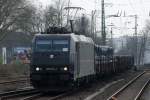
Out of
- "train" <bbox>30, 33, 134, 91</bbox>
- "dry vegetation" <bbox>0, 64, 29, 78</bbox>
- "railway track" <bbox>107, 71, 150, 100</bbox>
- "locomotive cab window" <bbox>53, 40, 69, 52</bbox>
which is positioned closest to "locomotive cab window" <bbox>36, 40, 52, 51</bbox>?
"train" <bbox>30, 33, 134, 91</bbox>

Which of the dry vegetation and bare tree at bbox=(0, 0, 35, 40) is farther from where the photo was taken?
bare tree at bbox=(0, 0, 35, 40)

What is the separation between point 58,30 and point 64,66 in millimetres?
2715

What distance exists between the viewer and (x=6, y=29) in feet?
198

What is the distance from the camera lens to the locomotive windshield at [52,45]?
24975 mm

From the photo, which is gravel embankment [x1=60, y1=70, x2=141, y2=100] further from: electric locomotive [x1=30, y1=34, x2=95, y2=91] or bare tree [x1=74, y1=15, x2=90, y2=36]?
bare tree [x1=74, y1=15, x2=90, y2=36]

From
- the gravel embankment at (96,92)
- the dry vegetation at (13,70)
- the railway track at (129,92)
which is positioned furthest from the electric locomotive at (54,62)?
the dry vegetation at (13,70)

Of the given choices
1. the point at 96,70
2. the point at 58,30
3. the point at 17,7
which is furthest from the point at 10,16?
the point at 58,30

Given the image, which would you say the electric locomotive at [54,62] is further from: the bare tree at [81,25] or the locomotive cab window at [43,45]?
the bare tree at [81,25]

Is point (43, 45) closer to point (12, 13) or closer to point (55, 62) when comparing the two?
point (55, 62)

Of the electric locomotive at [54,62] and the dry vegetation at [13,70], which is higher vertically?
the electric locomotive at [54,62]

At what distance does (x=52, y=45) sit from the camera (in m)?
25.1

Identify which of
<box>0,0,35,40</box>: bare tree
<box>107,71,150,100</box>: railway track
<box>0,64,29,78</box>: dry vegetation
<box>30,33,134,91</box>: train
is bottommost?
<box>0,64,29,78</box>: dry vegetation

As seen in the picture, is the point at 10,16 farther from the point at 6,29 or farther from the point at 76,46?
the point at 76,46

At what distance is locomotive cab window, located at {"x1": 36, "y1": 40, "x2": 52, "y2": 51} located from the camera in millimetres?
25022
